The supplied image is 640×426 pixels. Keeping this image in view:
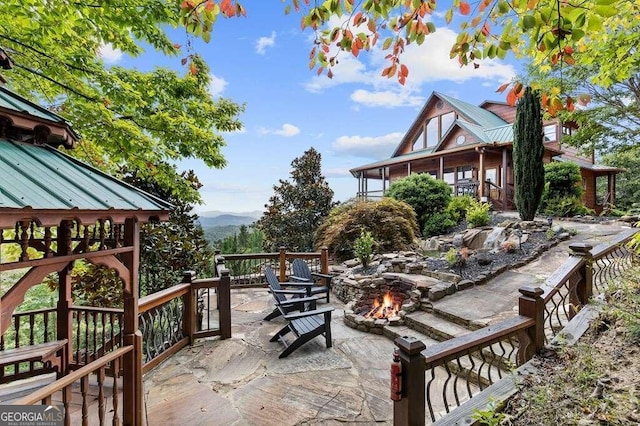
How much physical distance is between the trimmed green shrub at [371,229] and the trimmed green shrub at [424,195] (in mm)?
1956

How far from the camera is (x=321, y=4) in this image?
2.14m

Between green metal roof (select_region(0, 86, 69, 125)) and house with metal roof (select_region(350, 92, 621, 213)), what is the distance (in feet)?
37.4

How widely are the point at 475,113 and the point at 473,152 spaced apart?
15.5ft

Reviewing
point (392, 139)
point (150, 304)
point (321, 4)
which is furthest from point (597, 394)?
point (392, 139)

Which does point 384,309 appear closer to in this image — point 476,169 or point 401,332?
point 401,332

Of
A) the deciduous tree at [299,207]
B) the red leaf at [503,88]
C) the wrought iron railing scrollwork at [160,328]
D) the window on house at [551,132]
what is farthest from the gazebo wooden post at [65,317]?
the window on house at [551,132]

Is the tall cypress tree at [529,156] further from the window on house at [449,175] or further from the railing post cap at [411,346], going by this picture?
the railing post cap at [411,346]

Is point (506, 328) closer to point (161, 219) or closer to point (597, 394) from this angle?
point (597, 394)

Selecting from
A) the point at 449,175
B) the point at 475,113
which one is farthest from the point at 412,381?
the point at 475,113

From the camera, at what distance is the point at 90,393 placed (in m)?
3.27

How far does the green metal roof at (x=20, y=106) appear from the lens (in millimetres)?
2117

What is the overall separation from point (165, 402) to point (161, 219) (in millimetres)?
2003

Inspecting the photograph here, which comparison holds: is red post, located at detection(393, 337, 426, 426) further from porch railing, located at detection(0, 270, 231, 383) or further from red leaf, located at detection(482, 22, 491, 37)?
porch railing, located at detection(0, 270, 231, 383)

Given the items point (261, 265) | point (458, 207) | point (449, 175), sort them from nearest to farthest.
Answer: point (261, 265)
point (458, 207)
point (449, 175)
